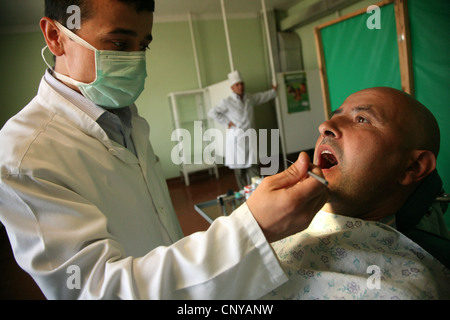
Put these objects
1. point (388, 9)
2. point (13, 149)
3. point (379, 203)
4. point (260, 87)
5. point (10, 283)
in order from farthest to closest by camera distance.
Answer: point (260, 87)
point (10, 283)
point (388, 9)
point (379, 203)
point (13, 149)

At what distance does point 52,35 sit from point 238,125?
3.36 meters

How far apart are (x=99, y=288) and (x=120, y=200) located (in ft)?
1.17

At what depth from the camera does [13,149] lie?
669 mm

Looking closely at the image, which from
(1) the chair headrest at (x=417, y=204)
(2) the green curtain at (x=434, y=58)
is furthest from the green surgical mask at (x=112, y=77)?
(2) the green curtain at (x=434, y=58)

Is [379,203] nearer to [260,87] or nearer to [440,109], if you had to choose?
[440,109]

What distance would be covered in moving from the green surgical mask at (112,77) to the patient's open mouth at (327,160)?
0.68 metres

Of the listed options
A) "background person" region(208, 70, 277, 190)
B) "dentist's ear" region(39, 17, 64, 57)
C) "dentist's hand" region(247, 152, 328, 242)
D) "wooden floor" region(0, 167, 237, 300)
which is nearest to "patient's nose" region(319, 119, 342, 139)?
"dentist's hand" region(247, 152, 328, 242)

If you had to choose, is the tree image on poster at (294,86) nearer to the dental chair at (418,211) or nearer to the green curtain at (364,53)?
the green curtain at (364,53)

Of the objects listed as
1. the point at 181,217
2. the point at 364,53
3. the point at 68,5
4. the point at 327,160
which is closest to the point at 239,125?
the point at 181,217

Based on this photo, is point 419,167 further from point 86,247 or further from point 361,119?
point 86,247

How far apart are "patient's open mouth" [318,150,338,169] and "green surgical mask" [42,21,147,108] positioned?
68cm

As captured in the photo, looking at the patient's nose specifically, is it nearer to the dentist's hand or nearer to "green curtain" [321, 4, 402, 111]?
the dentist's hand

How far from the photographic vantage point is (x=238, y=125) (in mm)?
4148

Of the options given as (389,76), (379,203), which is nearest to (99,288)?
(379,203)
